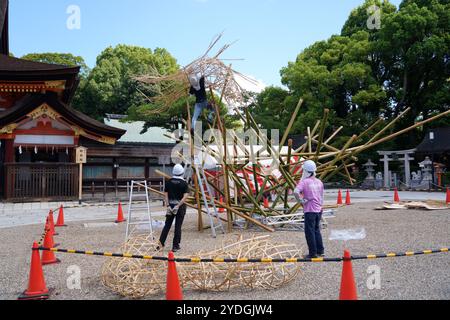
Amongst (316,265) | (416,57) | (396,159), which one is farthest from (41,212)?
(416,57)

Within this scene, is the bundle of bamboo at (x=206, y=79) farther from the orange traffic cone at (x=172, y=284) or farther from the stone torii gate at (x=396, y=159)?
the stone torii gate at (x=396, y=159)

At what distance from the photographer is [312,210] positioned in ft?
21.6

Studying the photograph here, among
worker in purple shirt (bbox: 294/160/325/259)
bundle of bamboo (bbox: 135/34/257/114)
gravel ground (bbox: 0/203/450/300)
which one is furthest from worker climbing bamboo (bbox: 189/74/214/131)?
worker in purple shirt (bbox: 294/160/325/259)

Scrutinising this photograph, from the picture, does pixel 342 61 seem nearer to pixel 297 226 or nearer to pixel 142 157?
pixel 142 157

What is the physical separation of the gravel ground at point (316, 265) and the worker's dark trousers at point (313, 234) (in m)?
0.34

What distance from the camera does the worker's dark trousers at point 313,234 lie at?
6504 mm

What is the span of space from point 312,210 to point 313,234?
0.39 meters

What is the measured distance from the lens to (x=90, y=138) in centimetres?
2291

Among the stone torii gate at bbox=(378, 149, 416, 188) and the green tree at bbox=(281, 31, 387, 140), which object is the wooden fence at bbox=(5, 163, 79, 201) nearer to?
the green tree at bbox=(281, 31, 387, 140)

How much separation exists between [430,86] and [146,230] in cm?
2974

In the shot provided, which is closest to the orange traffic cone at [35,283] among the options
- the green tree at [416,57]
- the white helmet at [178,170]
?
the white helmet at [178,170]

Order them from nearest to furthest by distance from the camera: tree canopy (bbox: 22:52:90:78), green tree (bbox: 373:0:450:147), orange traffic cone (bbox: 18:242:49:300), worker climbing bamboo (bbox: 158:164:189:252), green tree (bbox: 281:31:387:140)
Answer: orange traffic cone (bbox: 18:242:49:300) → worker climbing bamboo (bbox: 158:164:189:252) → green tree (bbox: 373:0:450:147) → green tree (bbox: 281:31:387:140) → tree canopy (bbox: 22:52:90:78)

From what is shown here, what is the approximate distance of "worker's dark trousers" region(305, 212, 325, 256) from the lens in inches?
256

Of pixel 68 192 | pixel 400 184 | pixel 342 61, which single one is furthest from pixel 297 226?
pixel 342 61
